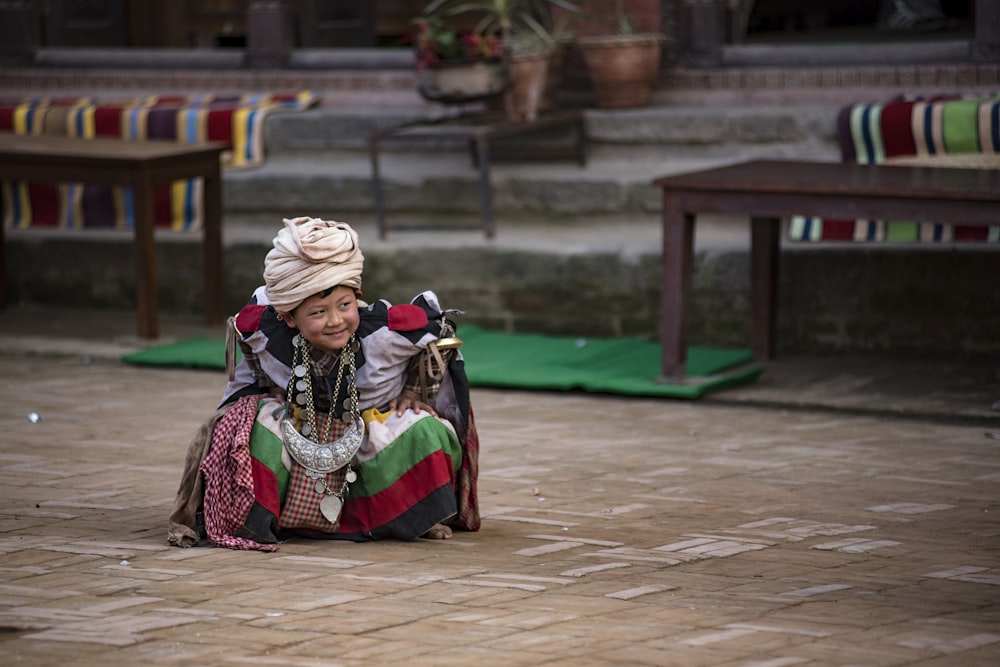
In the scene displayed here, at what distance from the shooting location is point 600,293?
9.41 meters

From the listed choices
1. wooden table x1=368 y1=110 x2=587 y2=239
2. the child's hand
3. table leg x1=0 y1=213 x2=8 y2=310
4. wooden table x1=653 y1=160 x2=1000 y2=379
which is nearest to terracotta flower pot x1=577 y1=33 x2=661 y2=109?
wooden table x1=368 y1=110 x2=587 y2=239

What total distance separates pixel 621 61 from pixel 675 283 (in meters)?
2.52

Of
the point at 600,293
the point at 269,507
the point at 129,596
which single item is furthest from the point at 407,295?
the point at 129,596

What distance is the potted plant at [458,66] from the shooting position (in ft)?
32.0

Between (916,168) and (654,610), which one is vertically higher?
(916,168)

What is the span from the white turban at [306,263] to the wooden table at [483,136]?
4612 mm

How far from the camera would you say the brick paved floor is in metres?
3.91

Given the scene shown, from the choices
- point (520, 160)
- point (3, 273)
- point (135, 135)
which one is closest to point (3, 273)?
point (3, 273)

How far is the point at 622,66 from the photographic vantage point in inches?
396

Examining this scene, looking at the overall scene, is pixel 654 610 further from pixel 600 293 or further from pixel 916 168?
pixel 600 293

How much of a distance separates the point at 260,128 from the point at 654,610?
282 inches

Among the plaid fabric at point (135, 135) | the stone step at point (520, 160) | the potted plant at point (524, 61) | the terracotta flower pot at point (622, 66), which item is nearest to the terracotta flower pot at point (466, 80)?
the potted plant at point (524, 61)

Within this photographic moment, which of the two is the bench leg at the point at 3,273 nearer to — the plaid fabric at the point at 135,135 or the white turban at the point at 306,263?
the plaid fabric at the point at 135,135

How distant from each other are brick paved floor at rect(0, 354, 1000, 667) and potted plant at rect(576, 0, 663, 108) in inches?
128
